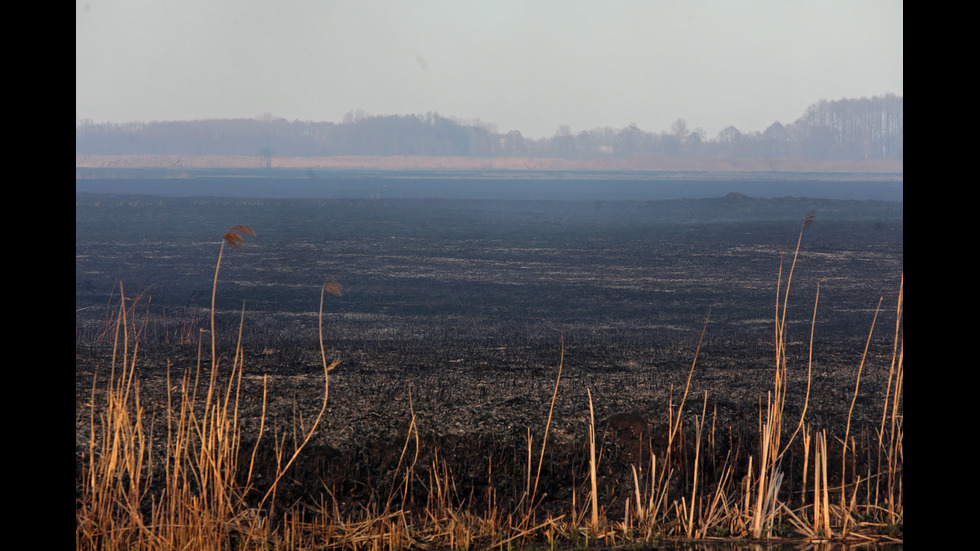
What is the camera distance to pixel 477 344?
10.0 meters

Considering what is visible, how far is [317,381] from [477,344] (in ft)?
11.7

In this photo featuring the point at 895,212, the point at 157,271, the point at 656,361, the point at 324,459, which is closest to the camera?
the point at 324,459

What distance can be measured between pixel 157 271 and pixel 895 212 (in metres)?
43.2

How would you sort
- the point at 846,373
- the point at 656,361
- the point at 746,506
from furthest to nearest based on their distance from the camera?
1. the point at 656,361
2. the point at 846,373
3. the point at 746,506

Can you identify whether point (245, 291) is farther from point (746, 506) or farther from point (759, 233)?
point (759, 233)

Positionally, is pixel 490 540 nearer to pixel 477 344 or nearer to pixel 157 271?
pixel 477 344

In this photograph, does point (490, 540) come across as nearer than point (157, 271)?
Yes

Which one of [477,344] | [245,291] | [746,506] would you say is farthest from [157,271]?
[746,506]

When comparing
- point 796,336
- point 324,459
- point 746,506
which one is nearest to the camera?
point 746,506

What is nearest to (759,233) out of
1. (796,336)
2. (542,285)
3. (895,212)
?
(895,212)

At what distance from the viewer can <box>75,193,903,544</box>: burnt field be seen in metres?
5.21

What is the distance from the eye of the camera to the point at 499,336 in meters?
12.1

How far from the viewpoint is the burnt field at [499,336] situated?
5.21 m

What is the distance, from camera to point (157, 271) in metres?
27.0
